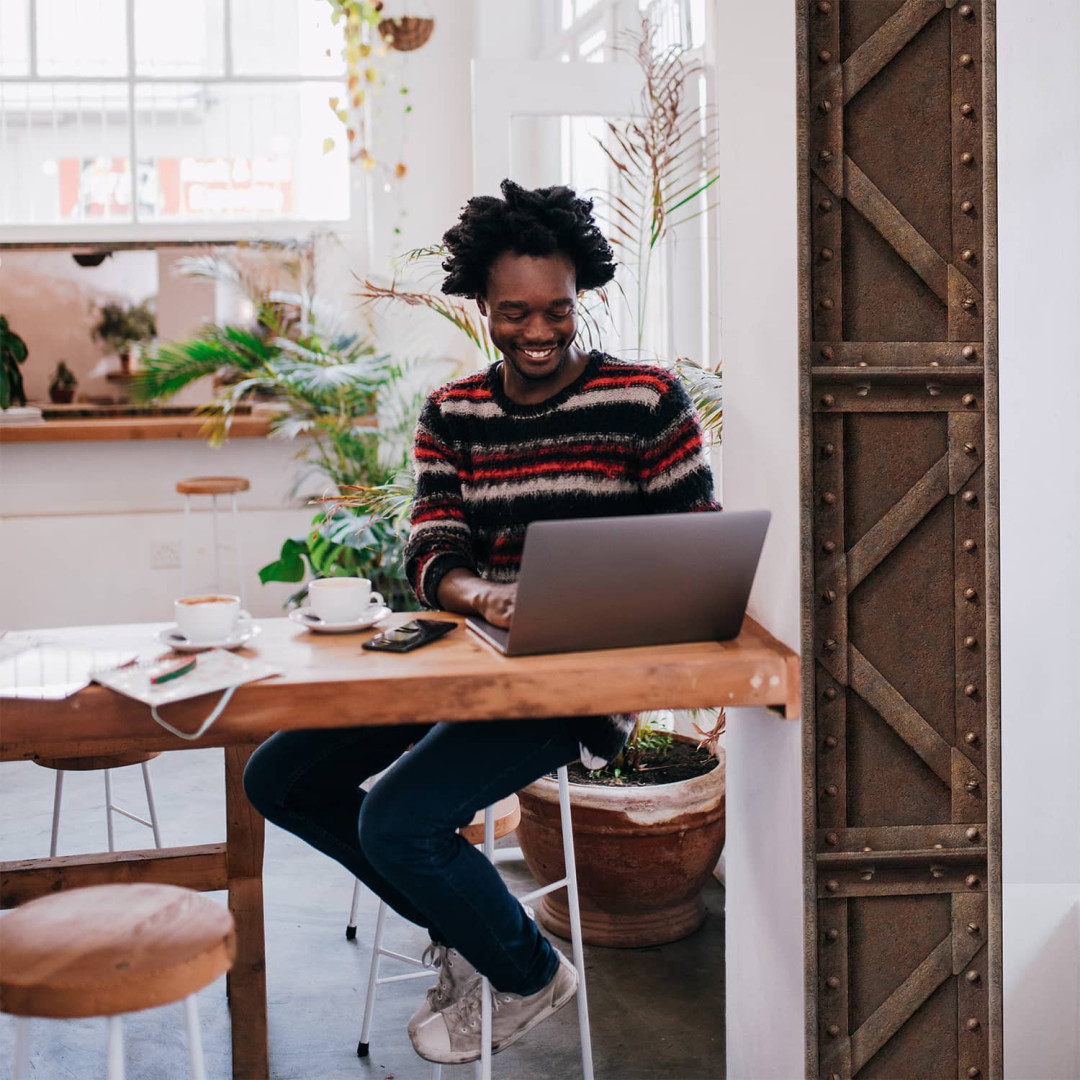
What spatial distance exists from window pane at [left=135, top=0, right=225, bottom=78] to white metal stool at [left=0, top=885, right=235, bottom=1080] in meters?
5.37

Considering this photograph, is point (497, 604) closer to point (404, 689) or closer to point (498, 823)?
point (404, 689)

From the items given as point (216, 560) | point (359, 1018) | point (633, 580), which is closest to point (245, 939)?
point (359, 1018)

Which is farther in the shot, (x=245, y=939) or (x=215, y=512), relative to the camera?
(x=215, y=512)

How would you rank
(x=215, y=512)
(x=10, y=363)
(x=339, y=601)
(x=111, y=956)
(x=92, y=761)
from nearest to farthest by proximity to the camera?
(x=111, y=956), (x=339, y=601), (x=92, y=761), (x=215, y=512), (x=10, y=363)

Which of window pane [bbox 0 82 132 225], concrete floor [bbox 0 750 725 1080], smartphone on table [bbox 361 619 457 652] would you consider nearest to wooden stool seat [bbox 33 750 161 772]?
concrete floor [bbox 0 750 725 1080]

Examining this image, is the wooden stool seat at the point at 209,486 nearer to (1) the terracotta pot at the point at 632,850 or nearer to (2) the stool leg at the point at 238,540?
(2) the stool leg at the point at 238,540

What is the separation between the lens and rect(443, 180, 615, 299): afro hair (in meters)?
1.98

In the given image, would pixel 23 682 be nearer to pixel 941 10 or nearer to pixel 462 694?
pixel 462 694

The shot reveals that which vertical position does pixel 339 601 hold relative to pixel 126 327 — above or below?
below

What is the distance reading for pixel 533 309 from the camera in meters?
1.97

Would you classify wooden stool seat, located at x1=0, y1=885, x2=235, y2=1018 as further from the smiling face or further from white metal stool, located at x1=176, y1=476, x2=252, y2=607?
white metal stool, located at x1=176, y1=476, x2=252, y2=607

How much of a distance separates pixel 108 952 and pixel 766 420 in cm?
109

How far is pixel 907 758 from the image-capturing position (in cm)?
179

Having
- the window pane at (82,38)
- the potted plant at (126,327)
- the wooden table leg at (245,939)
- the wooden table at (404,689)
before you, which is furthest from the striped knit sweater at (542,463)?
the window pane at (82,38)
